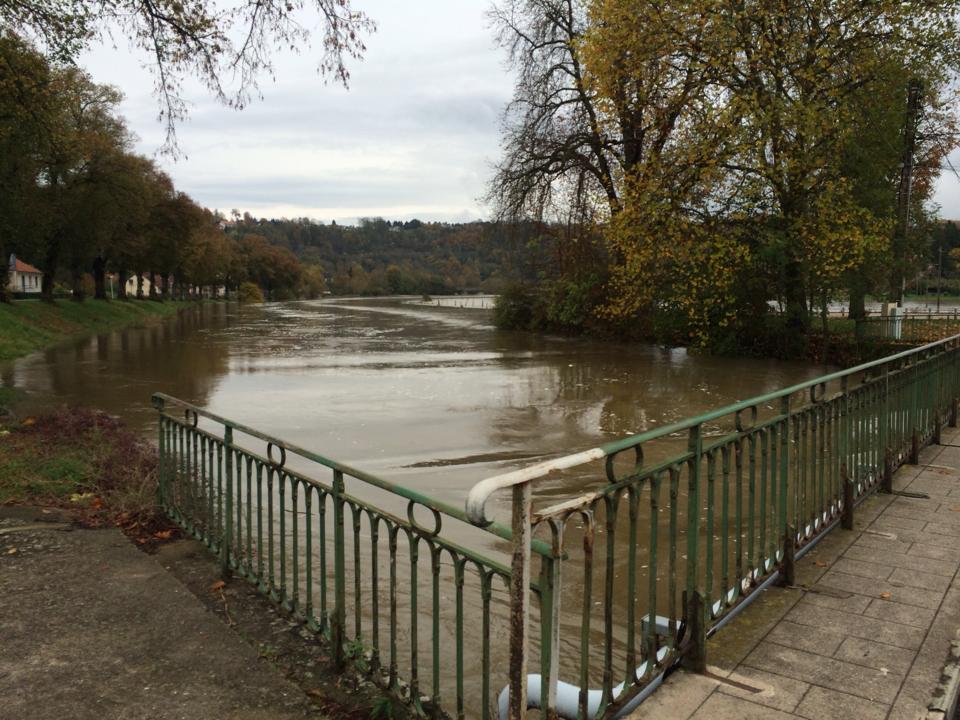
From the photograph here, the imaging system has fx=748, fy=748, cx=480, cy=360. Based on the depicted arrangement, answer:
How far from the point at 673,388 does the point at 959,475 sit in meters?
11.0

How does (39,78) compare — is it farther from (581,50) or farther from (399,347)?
(399,347)

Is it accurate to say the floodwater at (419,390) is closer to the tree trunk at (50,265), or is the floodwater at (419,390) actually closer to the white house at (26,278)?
the tree trunk at (50,265)

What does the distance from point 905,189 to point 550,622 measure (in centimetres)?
2354

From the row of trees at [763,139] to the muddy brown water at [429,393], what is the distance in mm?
2779

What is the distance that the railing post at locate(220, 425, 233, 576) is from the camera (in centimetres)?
476

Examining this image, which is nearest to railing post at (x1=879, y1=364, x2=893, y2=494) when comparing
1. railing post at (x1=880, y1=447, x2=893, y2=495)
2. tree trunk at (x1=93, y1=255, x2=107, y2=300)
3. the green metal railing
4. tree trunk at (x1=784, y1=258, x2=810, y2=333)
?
railing post at (x1=880, y1=447, x2=893, y2=495)

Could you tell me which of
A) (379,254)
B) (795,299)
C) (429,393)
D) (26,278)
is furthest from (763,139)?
(379,254)

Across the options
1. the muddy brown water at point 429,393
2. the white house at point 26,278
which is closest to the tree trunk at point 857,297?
the muddy brown water at point 429,393

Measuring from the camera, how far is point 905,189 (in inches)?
855

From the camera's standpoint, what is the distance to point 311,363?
23.0 m

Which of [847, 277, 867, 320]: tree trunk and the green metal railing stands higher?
[847, 277, 867, 320]: tree trunk

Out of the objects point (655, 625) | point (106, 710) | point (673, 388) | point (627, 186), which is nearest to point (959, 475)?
point (655, 625)

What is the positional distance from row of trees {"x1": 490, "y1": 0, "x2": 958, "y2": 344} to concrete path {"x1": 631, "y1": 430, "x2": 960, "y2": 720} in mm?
15076

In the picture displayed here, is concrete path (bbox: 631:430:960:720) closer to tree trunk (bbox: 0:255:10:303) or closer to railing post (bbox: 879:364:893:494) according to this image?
railing post (bbox: 879:364:893:494)
